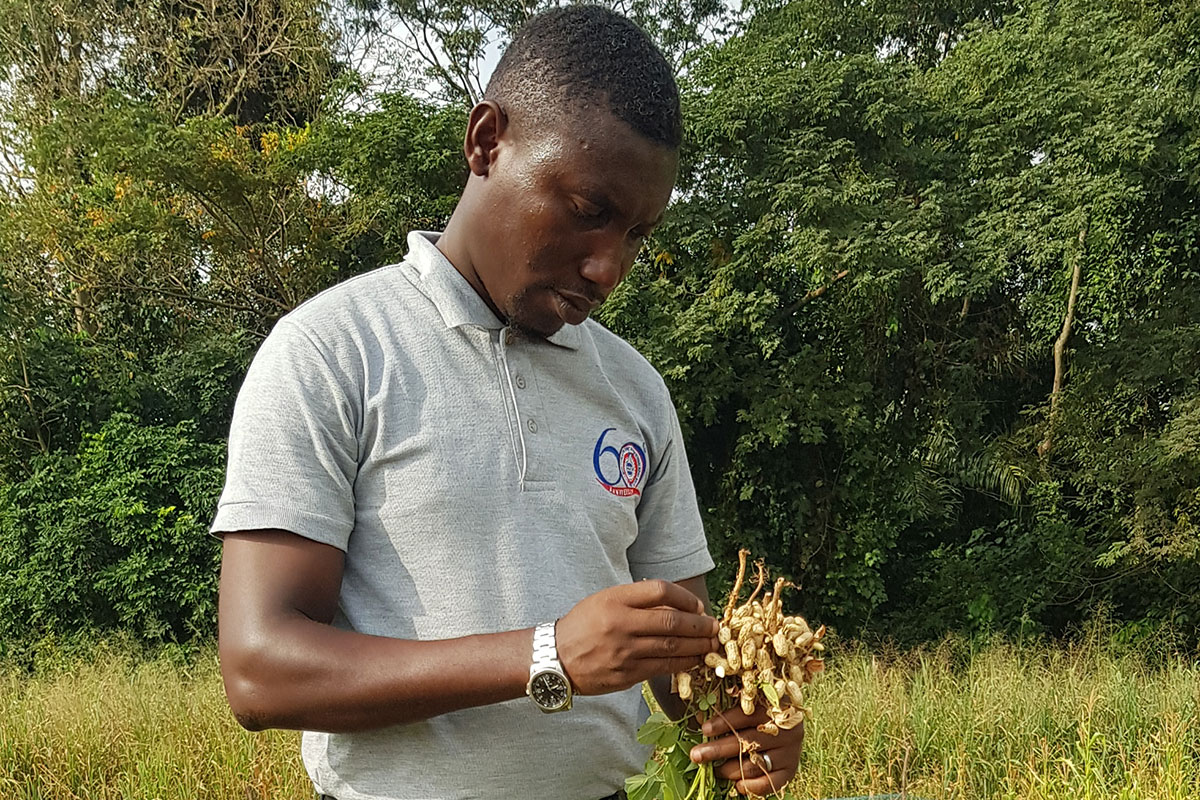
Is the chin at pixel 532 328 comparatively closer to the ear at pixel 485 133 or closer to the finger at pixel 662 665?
the ear at pixel 485 133

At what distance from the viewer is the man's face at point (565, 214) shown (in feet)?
5.05

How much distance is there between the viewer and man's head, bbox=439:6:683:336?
1543 millimetres

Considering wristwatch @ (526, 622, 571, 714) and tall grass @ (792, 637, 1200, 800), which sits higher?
wristwatch @ (526, 622, 571, 714)

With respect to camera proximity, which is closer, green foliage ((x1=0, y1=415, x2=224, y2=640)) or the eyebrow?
the eyebrow

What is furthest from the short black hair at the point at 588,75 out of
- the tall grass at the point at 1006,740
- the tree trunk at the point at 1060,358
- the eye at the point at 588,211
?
the tree trunk at the point at 1060,358

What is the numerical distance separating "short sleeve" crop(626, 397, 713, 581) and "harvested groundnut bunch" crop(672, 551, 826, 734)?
271 millimetres

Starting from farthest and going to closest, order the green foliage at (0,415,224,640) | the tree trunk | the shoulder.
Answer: the tree trunk
the green foliage at (0,415,224,640)
the shoulder

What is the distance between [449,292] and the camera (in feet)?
5.21

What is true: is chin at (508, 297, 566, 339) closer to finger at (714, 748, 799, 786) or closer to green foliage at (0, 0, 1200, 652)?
finger at (714, 748, 799, 786)

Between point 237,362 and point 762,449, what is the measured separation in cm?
567

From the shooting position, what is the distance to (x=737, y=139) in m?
10.9

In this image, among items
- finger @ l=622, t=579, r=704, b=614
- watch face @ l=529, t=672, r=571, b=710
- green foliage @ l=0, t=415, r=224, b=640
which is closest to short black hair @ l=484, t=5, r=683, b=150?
finger @ l=622, t=579, r=704, b=614

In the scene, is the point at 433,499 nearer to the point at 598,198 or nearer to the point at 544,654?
the point at 544,654

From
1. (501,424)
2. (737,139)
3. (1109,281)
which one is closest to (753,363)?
(737,139)
